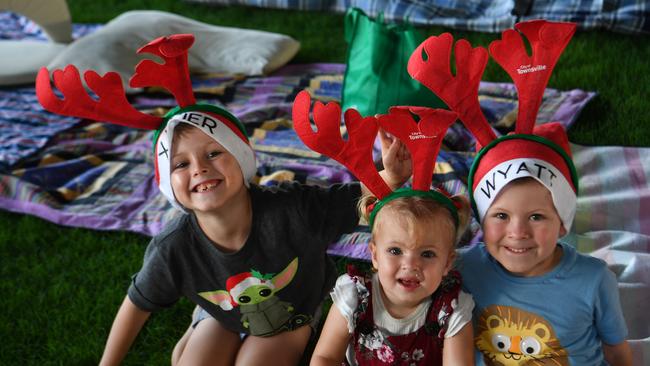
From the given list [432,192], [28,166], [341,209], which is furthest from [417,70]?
[28,166]

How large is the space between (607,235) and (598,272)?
0.60 meters

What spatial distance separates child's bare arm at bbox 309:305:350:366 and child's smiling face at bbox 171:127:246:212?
0.30m

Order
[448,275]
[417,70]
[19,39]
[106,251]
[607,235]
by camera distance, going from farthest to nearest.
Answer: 1. [19,39]
2. [106,251]
3. [607,235]
4. [448,275]
5. [417,70]

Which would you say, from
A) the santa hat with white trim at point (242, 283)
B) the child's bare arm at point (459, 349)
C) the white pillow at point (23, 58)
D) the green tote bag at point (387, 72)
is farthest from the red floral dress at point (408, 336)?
the white pillow at point (23, 58)

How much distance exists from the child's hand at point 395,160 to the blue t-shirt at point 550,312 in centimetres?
22

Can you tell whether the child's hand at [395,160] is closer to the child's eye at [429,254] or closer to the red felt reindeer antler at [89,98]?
the child's eye at [429,254]

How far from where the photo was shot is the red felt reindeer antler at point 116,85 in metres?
1.31

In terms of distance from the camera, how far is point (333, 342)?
128cm

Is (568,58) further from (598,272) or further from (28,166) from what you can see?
(28,166)

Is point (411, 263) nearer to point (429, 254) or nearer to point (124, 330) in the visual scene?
point (429, 254)

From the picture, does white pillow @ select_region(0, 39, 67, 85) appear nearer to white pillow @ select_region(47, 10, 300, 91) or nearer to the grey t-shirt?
white pillow @ select_region(47, 10, 300, 91)

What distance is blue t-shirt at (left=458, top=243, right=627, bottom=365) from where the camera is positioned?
1.22 meters

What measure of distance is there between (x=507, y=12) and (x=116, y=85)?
209cm

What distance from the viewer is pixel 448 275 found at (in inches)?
50.4
